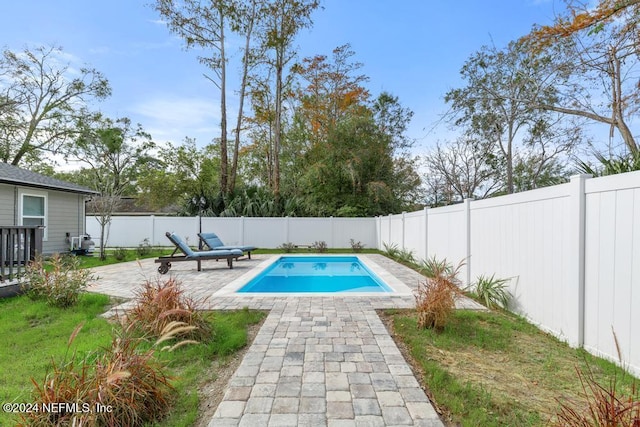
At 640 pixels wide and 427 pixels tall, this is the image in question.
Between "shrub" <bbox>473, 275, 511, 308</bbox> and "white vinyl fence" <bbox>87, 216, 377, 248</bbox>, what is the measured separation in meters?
11.2

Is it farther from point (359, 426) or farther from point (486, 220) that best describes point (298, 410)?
point (486, 220)

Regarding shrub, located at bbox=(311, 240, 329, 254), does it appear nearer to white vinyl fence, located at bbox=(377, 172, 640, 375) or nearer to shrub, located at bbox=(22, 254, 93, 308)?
white vinyl fence, located at bbox=(377, 172, 640, 375)

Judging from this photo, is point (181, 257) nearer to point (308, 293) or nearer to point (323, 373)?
point (308, 293)

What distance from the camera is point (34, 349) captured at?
349 cm

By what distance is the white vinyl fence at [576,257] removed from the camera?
2764 millimetres

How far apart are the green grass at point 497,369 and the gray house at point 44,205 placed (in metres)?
11.7

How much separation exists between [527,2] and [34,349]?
13.3 meters

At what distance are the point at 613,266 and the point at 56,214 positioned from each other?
15519 mm

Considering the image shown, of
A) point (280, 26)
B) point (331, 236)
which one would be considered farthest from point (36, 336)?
point (280, 26)

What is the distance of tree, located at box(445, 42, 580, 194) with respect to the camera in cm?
1047

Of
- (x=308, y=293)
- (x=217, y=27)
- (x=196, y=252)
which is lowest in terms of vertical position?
(x=308, y=293)

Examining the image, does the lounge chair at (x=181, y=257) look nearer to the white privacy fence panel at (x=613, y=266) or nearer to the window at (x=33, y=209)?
the window at (x=33, y=209)

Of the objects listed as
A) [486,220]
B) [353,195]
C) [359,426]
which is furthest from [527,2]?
[359,426]

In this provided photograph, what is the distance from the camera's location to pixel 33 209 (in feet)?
36.4
